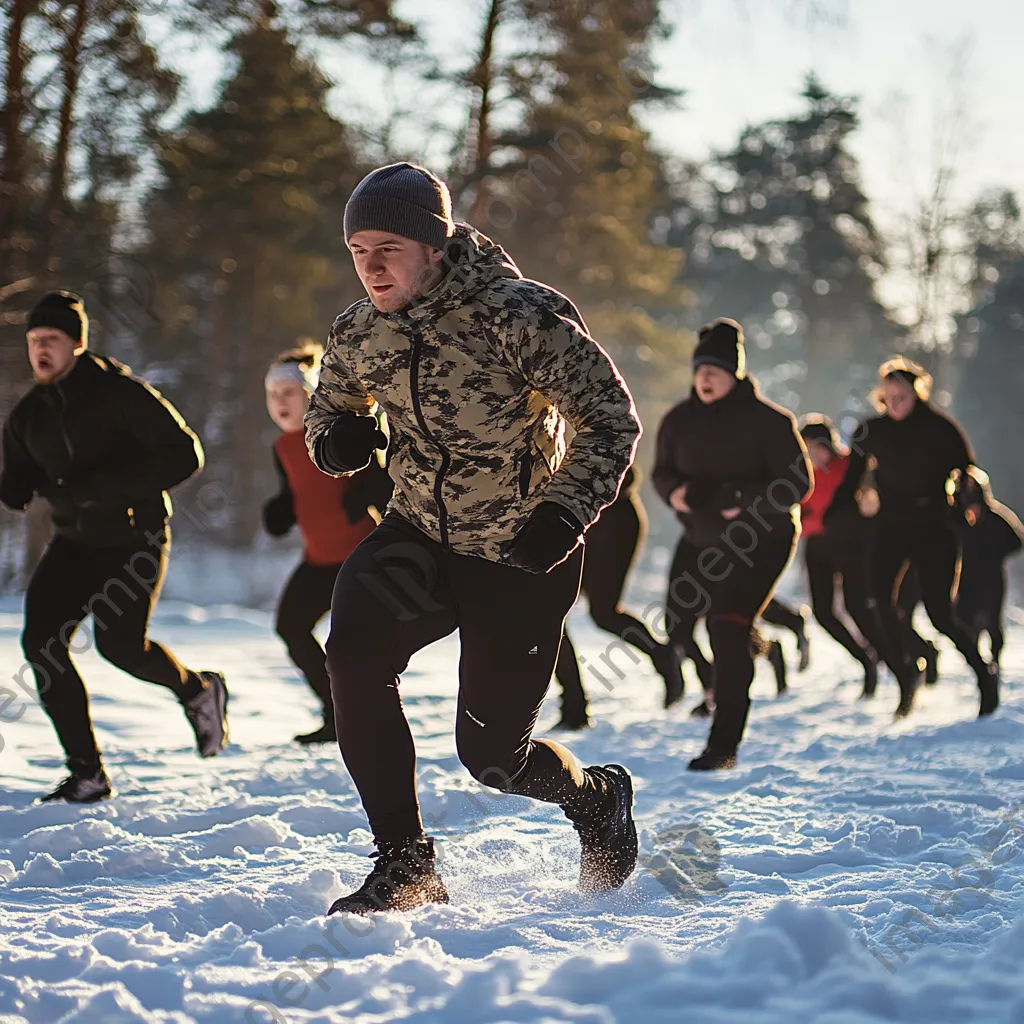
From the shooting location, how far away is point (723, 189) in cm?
4150

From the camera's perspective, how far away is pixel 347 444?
3463 millimetres

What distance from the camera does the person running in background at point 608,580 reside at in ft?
24.3

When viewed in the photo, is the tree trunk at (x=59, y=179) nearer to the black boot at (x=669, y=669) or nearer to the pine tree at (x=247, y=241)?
the pine tree at (x=247, y=241)

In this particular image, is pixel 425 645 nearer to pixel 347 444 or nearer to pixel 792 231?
pixel 347 444

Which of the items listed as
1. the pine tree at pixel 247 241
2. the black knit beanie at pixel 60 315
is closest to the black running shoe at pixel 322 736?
the black knit beanie at pixel 60 315

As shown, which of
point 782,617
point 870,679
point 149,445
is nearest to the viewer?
point 149,445

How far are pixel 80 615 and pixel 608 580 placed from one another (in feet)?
12.0

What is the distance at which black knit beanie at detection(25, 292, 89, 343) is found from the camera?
16.7ft

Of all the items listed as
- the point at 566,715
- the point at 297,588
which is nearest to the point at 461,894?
the point at 297,588

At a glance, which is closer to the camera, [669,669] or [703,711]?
[703,711]

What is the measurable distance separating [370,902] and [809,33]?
6.93m

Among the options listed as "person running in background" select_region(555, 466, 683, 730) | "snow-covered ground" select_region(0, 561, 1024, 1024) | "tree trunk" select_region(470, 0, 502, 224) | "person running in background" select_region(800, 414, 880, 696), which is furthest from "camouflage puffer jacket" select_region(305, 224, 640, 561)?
"tree trunk" select_region(470, 0, 502, 224)

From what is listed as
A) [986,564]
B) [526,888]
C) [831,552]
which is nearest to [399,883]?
[526,888]

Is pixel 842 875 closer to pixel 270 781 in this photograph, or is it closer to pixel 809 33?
pixel 270 781
